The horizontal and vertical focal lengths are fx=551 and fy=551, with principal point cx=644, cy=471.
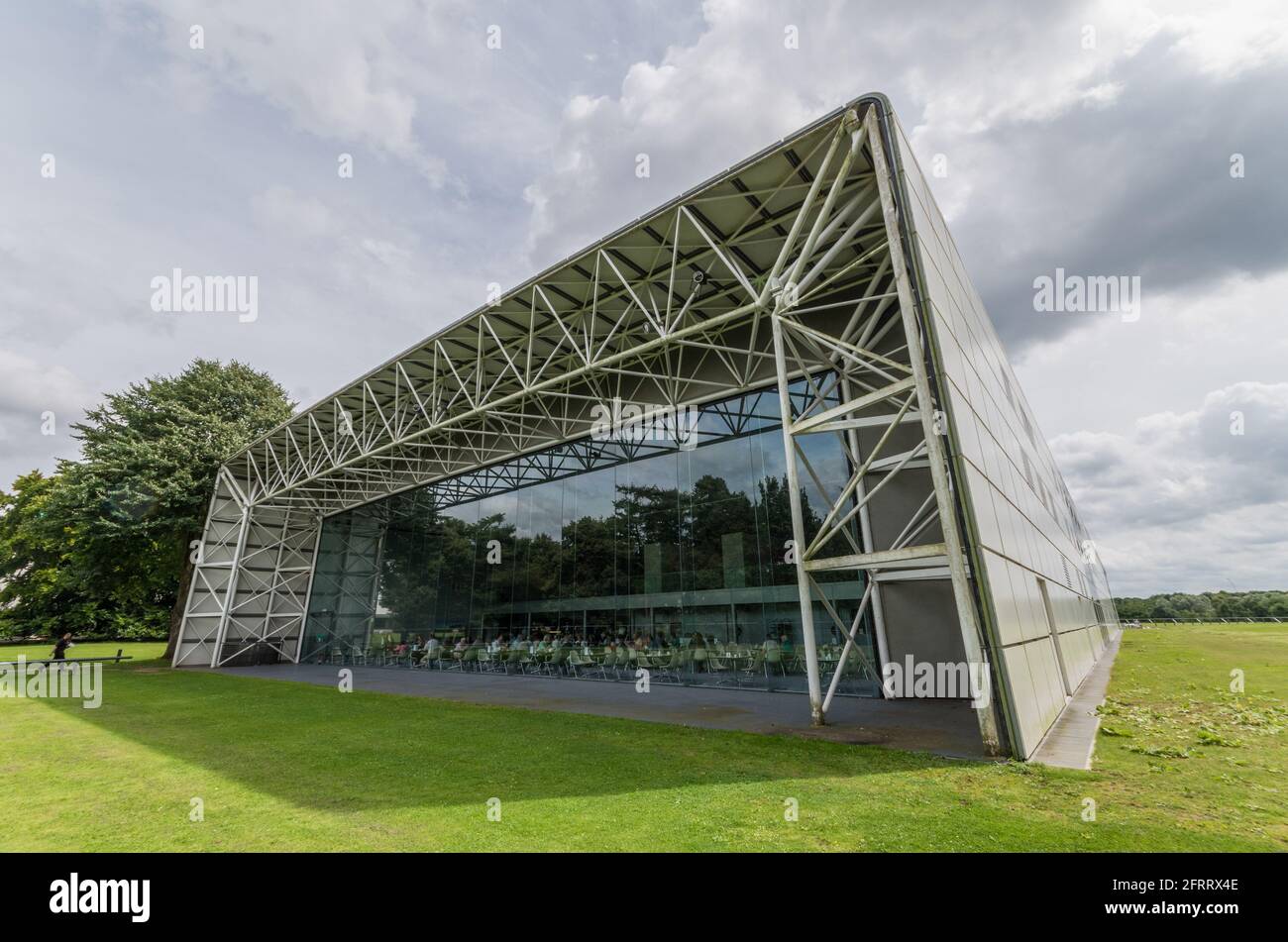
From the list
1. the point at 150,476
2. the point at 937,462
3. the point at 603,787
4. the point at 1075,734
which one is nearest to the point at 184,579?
the point at 150,476

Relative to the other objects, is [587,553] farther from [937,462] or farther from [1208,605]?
[1208,605]

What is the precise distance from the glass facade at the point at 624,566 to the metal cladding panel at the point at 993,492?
8.38 feet

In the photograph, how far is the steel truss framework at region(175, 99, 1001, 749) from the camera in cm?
895

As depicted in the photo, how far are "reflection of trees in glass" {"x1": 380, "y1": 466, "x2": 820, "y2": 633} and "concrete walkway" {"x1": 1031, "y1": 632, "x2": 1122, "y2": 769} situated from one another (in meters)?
5.92

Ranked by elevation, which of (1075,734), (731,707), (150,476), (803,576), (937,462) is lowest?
(731,707)

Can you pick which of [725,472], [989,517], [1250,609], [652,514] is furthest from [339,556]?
[1250,609]

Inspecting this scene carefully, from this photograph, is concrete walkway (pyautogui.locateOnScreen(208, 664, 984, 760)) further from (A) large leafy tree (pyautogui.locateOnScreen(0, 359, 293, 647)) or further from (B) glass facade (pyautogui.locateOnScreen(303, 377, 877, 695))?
(A) large leafy tree (pyautogui.locateOnScreen(0, 359, 293, 647))

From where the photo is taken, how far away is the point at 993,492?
29.5 feet

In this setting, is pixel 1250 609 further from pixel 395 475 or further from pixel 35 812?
pixel 35 812

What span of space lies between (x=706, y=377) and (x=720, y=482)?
128 inches

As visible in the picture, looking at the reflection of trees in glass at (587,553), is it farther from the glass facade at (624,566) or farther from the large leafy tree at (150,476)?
the large leafy tree at (150,476)

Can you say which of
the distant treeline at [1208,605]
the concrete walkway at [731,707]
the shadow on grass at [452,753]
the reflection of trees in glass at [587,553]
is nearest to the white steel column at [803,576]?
the concrete walkway at [731,707]

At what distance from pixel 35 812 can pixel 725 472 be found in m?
13.5
